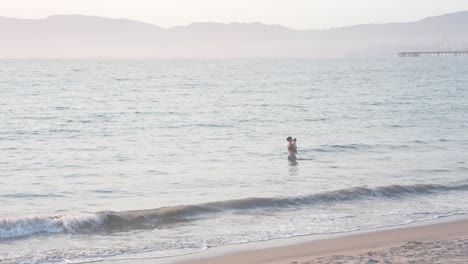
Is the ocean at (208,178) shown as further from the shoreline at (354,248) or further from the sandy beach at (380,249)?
the sandy beach at (380,249)

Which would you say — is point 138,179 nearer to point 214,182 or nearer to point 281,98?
point 214,182

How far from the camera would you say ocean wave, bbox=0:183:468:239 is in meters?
14.8

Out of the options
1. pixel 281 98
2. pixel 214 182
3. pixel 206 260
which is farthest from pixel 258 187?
pixel 281 98

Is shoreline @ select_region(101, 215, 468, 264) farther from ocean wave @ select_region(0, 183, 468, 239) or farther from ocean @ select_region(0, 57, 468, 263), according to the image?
ocean wave @ select_region(0, 183, 468, 239)

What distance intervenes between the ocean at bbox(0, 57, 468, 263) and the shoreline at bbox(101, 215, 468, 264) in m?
0.43

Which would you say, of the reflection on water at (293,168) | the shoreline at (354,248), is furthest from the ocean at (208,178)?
the shoreline at (354,248)

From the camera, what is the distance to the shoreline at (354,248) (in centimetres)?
1175

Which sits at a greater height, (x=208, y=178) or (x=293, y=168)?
(x=208, y=178)

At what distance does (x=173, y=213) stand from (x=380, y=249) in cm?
511

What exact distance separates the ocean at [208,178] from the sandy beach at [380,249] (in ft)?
2.45

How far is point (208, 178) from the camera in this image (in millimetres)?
20500

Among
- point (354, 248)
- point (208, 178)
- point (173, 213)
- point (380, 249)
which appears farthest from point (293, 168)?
point (380, 249)

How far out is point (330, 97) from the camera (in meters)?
54.2

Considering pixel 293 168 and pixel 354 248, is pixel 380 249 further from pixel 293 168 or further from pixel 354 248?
pixel 293 168
